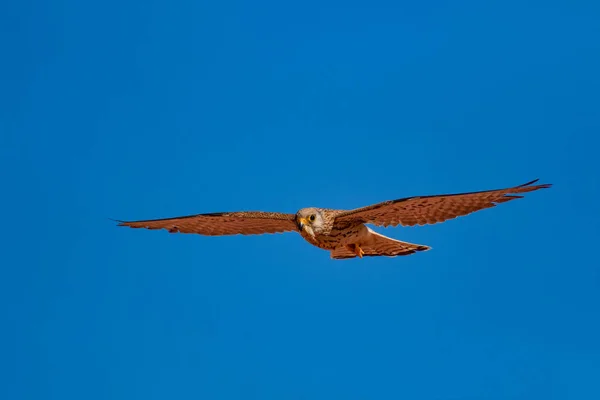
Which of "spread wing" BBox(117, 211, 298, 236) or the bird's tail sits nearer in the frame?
the bird's tail

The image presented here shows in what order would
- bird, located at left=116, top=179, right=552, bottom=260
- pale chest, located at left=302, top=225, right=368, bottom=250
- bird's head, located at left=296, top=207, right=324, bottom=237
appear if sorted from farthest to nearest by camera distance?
1. pale chest, located at left=302, top=225, right=368, bottom=250
2. bird's head, located at left=296, top=207, right=324, bottom=237
3. bird, located at left=116, top=179, right=552, bottom=260

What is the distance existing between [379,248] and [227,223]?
3535 mm

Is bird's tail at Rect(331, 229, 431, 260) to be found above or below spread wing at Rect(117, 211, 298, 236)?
below

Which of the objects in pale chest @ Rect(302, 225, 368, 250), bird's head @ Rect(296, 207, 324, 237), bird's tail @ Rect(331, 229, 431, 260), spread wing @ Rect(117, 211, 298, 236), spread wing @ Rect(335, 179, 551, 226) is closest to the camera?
spread wing @ Rect(335, 179, 551, 226)

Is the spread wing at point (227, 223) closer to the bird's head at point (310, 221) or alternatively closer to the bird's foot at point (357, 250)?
the bird's head at point (310, 221)

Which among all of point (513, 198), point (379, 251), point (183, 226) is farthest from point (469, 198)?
point (183, 226)

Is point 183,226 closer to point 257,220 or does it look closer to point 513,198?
point 257,220

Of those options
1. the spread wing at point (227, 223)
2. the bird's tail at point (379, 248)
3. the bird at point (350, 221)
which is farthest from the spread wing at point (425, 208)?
the spread wing at point (227, 223)

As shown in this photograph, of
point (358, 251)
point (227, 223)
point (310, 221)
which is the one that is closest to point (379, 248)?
point (358, 251)

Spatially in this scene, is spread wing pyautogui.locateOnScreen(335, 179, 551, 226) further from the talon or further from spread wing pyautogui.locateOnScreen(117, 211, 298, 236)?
spread wing pyautogui.locateOnScreen(117, 211, 298, 236)

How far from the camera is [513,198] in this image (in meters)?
15.1

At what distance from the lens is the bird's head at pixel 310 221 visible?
17422 mm

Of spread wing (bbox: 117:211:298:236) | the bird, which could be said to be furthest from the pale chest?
spread wing (bbox: 117:211:298:236)

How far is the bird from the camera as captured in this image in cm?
1602
